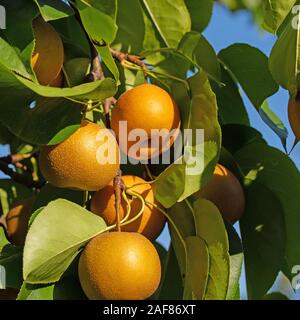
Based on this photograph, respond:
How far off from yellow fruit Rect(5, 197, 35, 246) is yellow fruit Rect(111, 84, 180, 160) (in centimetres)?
24

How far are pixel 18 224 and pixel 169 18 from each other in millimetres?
480

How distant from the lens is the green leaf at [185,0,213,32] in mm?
1534

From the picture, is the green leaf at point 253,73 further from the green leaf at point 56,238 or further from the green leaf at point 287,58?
the green leaf at point 56,238

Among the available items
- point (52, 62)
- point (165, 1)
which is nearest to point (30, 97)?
point (52, 62)

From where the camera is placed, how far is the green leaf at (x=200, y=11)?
5.03ft

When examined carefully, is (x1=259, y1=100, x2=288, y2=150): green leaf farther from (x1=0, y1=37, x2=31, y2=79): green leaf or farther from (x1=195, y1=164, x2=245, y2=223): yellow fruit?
(x1=0, y1=37, x2=31, y2=79): green leaf

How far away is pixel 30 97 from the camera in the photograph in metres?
1.17

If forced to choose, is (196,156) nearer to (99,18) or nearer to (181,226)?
(181,226)

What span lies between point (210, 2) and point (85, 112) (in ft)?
1.46

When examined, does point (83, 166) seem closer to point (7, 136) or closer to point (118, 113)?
point (118, 113)

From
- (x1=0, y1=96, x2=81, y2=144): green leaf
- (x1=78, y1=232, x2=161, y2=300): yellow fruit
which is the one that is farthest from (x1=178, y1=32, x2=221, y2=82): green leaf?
(x1=78, y1=232, x2=161, y2=300): yellow fruit

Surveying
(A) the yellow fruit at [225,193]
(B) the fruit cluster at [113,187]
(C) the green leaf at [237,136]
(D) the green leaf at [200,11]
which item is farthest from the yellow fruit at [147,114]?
(D) the green leaf at [200,11]

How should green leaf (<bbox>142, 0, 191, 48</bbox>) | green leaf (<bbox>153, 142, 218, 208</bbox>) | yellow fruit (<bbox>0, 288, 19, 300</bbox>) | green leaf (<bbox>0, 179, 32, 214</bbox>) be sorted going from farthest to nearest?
green leaf (<bbox>0, 179, 32, 214</bbox>), green leaf (<bbox>142, 0, 191, 48</bbox>), yellow fruit (<bbox>0, 288, 19, 300</bbox>), green leaf (<bbox>153, 142, 218, 208</bbox>)
